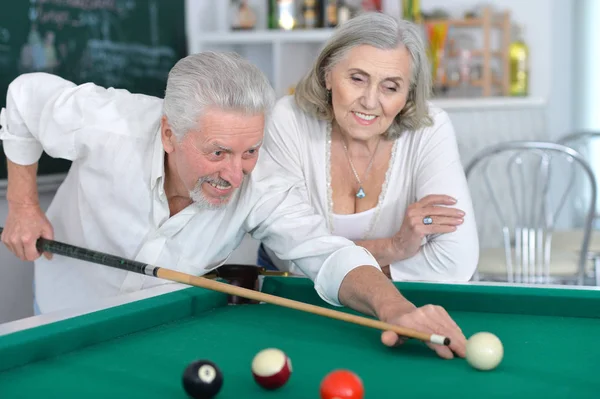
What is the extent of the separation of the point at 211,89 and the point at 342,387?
2.90 feet

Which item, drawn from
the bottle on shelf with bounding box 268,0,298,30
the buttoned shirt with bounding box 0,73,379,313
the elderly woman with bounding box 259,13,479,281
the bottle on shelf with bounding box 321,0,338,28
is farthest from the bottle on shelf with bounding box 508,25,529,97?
the buttoned shirt with bounding box 0,73,379,313

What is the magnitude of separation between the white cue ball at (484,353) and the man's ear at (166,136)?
892 millimetres

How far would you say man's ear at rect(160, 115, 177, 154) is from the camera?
1.92 m

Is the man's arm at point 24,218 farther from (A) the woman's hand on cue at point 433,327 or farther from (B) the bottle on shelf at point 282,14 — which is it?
(B) the bottle on shelf at point 282,14

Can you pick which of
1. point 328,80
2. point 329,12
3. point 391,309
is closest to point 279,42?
point 329,12

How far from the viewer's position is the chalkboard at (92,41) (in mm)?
2826

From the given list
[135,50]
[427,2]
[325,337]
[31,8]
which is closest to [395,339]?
[325,337]

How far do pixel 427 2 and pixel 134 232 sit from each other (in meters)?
2.94

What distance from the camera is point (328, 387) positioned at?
1.11 m

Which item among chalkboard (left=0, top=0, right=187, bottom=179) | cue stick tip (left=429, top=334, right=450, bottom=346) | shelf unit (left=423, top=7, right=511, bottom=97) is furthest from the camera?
shelf unit (left=423, top=7, right=511, bottom=97)

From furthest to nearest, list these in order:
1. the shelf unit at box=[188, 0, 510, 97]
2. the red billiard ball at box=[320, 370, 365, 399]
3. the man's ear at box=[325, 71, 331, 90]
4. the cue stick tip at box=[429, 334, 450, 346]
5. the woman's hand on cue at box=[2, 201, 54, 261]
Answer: the shelf unit at box=[188, 0, 510, 97], the man's ear at box=[325, 71, 331, 90], the woman's hand on cue at box=[2, 201, 54, 261], the cue stick tip at box=[429, 334, 450, 346], the red billiard ball at box=[320, 370, 365, 399]

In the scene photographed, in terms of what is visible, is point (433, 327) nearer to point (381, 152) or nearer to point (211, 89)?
point (211, 89)

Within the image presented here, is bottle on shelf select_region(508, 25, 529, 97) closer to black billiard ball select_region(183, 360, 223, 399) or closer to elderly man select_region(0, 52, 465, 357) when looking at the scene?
elderly man select_region(0, 52, 465, 357)

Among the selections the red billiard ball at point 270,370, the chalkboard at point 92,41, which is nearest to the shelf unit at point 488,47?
the chalkboard at point 92,41
